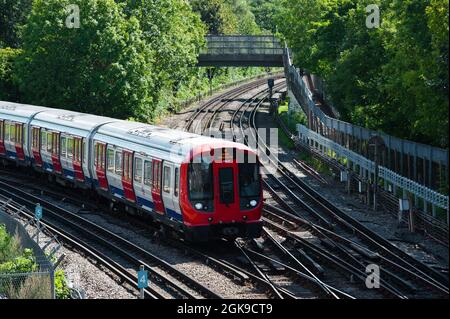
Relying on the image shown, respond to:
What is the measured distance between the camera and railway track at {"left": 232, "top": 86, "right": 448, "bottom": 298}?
2274 centimetres

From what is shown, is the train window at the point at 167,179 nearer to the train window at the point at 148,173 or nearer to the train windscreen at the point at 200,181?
the train windscreen at the point at 200,181

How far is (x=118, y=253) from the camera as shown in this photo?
27.5 m

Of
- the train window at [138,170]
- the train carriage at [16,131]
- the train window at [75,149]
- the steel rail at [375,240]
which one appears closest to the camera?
the steel rail at [375,240]

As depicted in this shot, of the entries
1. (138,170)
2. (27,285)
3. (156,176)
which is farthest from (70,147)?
(27,285)

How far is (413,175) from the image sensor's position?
33219 millimetres

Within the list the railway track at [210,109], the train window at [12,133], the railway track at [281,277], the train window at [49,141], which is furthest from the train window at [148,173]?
the railway track at [210,109]

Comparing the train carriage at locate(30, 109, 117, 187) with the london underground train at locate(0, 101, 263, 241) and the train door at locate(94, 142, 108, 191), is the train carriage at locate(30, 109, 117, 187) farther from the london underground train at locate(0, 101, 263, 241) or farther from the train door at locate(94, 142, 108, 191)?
the train door at locate(94, 142, 108, 191)

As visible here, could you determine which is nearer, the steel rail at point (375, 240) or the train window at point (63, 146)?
the steel rail at point (375, 240)

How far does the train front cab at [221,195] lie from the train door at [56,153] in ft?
41.7

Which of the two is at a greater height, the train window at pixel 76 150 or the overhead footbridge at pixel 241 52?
the overhead footbridge at pixel 241 52

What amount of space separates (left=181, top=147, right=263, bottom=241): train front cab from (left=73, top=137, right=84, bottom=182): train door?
32.5ft

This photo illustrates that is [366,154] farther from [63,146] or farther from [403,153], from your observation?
[63,146]

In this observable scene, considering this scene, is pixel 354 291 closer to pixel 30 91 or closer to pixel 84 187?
pixel 84 187

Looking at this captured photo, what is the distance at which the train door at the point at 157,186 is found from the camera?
27984 mm
